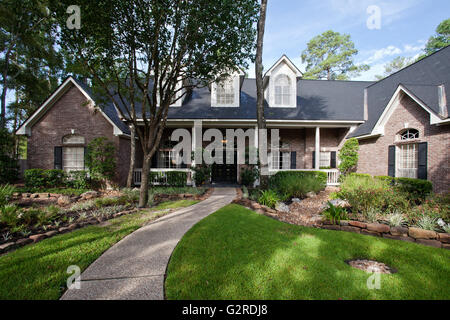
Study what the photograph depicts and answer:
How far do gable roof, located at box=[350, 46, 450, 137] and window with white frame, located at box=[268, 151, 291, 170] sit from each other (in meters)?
3.90

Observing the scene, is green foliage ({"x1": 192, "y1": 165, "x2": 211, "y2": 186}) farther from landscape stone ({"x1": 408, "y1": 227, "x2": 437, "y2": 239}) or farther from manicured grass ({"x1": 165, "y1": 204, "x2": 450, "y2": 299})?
landscape stone ({"x1": 408, "y1": 227, "x2": 437, "y2": 239})

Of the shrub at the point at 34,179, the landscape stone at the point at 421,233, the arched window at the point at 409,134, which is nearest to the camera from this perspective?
the landscape stone at the point at 421,233

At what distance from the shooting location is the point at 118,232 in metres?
4.10

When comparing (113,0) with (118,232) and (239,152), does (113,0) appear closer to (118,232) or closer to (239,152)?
(118,232)

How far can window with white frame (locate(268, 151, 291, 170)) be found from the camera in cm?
1265

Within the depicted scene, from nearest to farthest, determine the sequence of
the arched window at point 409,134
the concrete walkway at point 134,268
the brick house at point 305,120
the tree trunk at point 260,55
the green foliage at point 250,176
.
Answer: the concrete walkway at point 134,268, the tree trunk at point 260,55, the brick house at point 305,120, the arched window at point 409,134, the green foliage at point 250,176

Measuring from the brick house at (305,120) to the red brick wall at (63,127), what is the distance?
0.17ft

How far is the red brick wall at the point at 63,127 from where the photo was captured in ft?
33.7

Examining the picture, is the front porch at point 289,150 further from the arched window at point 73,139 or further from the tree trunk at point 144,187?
the tree trunk at point 144,187

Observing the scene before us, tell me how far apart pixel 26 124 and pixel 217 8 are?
11456 mm

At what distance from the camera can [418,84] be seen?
328 inches

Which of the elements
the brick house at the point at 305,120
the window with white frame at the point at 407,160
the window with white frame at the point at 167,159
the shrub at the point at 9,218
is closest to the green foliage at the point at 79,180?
the brick house at the point at 305,120

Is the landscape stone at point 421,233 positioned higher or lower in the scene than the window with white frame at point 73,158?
lower

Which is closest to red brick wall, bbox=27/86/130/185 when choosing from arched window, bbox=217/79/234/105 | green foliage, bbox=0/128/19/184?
green foliage, bbox=0/128/19/184
